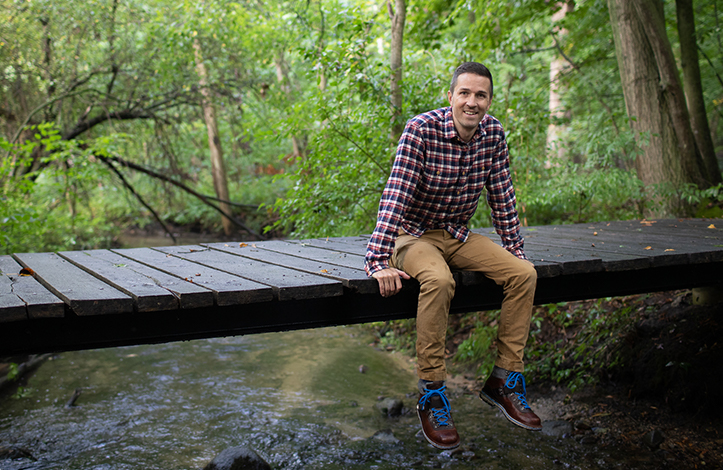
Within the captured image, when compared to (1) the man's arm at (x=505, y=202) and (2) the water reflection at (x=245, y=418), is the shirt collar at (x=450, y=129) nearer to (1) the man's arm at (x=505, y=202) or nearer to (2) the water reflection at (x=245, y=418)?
(1) the man's arm at (x=505, y=202)

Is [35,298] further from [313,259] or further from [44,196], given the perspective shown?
[44,196]

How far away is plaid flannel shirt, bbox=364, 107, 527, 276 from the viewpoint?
9.58ft

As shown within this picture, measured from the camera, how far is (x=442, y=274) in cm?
282

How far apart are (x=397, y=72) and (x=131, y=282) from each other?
493 centimetres

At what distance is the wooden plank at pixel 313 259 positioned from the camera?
9.21 ft

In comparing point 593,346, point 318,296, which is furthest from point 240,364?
point 318,296

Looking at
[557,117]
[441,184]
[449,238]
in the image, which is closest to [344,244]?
[449,238]

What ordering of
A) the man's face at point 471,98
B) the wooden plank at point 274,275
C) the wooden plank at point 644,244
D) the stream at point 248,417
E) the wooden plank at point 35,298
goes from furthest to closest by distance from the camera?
the stream at point 248,417
the wooden plank at point 644,244
the man's face at point 471,98
the wooden plank at point 274,275
the wooden plank at point 35,298

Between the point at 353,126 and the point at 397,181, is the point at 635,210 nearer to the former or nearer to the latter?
the point at 353,126

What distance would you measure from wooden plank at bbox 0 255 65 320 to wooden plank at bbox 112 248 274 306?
64cm

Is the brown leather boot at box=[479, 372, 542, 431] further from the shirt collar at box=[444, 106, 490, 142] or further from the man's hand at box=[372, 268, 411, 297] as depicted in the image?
the shirt collar at box=[444, 106, 490, 142]

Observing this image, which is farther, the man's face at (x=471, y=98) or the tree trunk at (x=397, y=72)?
the tree trunk at (x=397, y=72)

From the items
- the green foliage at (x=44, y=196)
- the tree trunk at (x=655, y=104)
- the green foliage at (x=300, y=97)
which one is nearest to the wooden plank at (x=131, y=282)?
the green foliage at (x=300, y=97)

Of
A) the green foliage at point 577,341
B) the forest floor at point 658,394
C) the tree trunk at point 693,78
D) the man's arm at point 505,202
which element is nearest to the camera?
the man's arm at point 505,202
